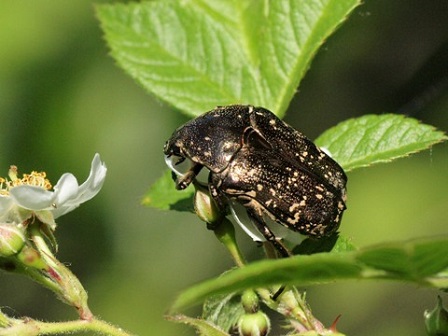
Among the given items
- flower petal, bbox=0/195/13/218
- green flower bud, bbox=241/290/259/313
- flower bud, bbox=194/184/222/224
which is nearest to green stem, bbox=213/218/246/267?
flower bud, bbox=194/184/222/224

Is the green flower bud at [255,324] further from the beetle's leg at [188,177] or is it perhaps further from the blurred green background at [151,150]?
the blurred green background at [151,150]

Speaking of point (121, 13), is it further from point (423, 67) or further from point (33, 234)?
point (423, 67)

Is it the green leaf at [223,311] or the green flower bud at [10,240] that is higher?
the green flower bud at [10,240]

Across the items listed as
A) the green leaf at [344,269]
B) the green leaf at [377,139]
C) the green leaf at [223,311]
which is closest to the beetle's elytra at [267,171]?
the green leaf at [377,139]

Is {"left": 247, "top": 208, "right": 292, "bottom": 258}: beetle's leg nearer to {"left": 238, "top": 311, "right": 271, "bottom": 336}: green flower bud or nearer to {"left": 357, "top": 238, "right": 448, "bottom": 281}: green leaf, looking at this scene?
{"left": 238, "top": 311, "right": 271, "bottom": 336}: green flower bud

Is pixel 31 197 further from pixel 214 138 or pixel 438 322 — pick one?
pixel 438 322
